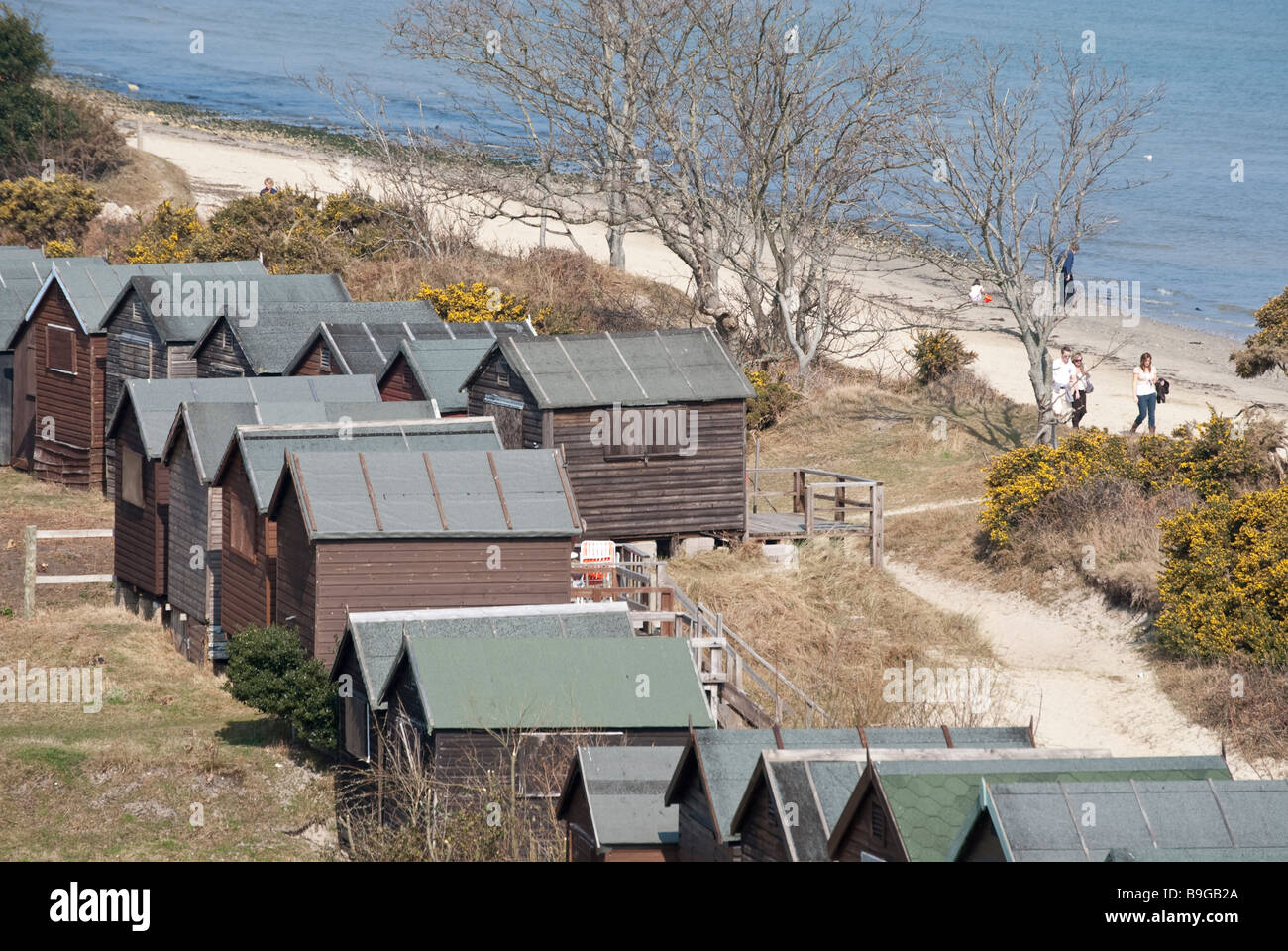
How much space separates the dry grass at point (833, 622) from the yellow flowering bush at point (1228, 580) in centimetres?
307

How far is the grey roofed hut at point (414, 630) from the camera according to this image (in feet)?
67.9

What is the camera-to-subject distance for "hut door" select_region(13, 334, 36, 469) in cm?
3991

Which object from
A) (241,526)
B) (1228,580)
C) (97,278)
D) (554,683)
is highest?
(97,278)

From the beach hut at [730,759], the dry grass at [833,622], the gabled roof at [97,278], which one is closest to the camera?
the beach hut at [730,759]

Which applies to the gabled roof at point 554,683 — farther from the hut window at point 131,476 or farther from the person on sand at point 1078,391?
the person on sand at point 1078,391

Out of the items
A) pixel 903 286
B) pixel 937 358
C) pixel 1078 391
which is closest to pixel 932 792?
pixel 1078 391

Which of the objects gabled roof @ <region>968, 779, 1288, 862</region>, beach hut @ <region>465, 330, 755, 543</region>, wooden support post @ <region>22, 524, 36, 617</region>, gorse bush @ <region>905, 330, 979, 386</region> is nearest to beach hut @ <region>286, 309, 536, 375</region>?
beach hut @ <region>465, 330, 755, 543</region>

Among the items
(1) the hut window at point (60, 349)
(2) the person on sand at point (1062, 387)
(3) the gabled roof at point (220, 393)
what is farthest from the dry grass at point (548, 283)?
(3) the gabled roof at point (220, 393)

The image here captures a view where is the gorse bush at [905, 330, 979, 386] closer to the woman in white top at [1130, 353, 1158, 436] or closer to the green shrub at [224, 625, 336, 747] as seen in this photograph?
the woman in white top at [1130, 353, 1158, 436]

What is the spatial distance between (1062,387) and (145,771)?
22555 mm

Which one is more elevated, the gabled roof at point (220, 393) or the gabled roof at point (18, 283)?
the gabled roof at point (18, 283)

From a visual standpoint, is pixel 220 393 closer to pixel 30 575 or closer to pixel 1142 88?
pixel 30 575

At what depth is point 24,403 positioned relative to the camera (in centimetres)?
4028

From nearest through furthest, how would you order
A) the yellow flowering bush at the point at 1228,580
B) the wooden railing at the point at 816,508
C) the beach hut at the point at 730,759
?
the beach hut at the point at 730,759
the yellow flowering bush at the point at 1228,580
the wooden railing at the point at 816,508
